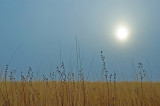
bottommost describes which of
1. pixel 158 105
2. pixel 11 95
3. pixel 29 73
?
pixel 158 105

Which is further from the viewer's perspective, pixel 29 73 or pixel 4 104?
pixel 29 73

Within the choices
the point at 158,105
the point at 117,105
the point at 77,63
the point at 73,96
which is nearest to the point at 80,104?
the point at 73,96

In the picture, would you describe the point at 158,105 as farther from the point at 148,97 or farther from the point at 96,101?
the point at 96,101

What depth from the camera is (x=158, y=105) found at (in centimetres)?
393

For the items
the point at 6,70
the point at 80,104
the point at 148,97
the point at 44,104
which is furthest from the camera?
the point at 148,97

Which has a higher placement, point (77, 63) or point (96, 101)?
point (77, 63)

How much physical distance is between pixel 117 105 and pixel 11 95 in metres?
2.27

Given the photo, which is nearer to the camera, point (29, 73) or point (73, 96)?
point (73, 96)

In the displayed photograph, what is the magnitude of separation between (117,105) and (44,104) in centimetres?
150

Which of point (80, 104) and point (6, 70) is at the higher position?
point (6, 70)

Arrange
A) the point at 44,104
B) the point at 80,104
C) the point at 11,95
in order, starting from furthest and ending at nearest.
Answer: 1. the point at 11,95
2. the point at 44,104
3. the point at 80,104

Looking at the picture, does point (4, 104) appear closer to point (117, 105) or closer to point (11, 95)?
point (11, 95)

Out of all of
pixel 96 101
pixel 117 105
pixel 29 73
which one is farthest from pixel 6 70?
pixel 117 105

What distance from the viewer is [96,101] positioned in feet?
13.2
